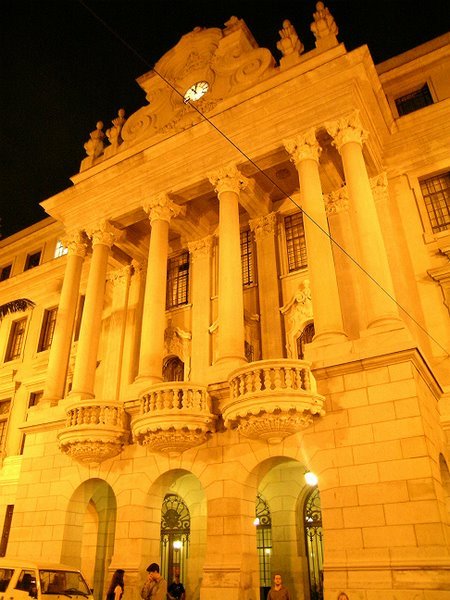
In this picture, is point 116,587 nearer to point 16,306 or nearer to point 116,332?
point 116,332

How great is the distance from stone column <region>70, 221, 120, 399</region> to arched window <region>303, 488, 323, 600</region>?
28.6 ft

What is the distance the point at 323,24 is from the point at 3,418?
24.4 m

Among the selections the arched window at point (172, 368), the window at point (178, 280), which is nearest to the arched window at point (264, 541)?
the arched window at point (172, 368)

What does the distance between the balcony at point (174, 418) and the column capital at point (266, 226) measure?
8879 millimetres

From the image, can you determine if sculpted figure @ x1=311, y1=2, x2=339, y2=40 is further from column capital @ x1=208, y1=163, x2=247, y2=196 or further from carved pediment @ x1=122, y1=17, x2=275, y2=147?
column capital @ x1=208, y1=163, x2=247, y2=196

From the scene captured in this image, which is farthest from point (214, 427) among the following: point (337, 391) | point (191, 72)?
point (191, 72)

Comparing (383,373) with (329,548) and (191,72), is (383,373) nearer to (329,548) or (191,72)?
(329,548)

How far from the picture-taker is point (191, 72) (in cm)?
2195

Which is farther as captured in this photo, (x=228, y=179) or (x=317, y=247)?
(x=228, y=179)

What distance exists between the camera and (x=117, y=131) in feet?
77.8

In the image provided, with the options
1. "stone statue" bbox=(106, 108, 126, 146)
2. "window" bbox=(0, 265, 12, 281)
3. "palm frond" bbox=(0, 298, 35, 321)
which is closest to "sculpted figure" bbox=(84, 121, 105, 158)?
"stone statue" bbox=(106, 108, 126, 146)

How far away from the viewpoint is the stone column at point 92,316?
18.4 m

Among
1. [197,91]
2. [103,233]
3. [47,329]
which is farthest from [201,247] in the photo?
[47,329]

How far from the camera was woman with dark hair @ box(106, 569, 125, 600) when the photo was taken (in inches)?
485
